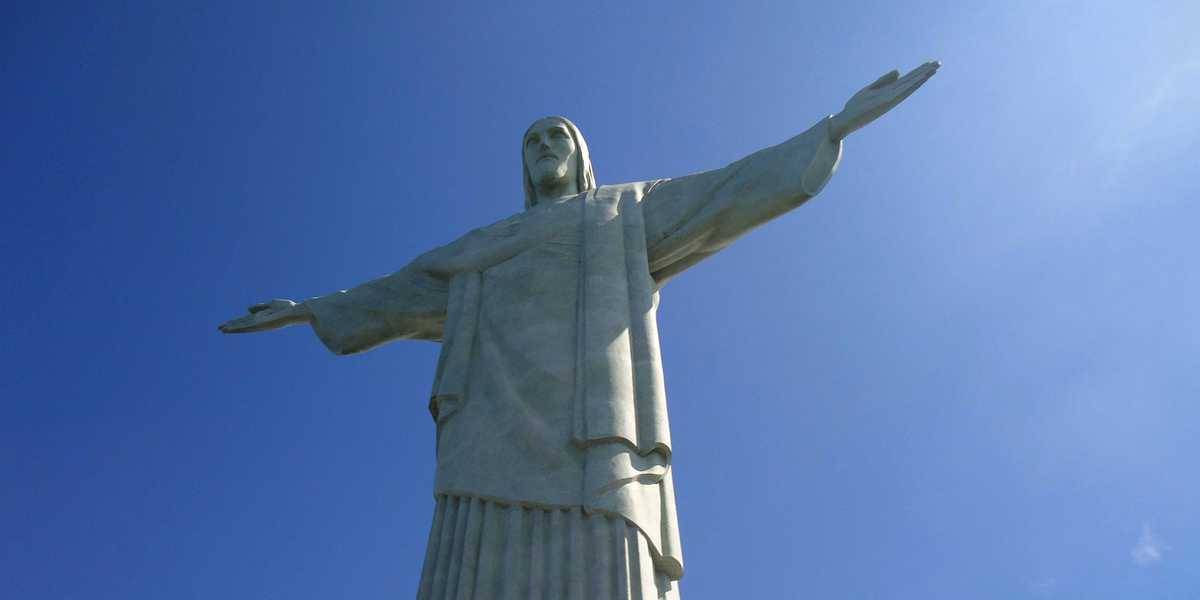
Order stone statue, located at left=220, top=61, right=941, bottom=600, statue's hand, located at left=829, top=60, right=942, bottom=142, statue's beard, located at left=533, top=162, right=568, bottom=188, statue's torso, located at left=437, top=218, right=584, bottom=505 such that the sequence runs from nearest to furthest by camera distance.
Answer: stone statue, located at left=220, top=61, right=941, bottom=600, statue's torso, located at left=437, top=218, right=584, bottom=505, statue's hand, located at left=829, top=60, right=942, bottom=142, statue's beard, located at left=533, top=162, right=568, bottom=188

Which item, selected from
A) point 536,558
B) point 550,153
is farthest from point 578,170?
point 536,558

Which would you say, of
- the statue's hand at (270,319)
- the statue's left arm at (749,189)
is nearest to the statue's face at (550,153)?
the statue's left arm at (749,189)

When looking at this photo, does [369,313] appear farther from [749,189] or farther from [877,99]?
[877,99]

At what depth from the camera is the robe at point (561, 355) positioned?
7938mm

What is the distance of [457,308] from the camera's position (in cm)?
1029

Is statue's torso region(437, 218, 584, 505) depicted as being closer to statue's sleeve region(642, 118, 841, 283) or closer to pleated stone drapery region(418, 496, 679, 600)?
pleated stone drapery region(418, 496, 679, 600)

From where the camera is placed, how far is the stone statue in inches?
311

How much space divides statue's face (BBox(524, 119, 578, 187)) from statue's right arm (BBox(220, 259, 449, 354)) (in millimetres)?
1534

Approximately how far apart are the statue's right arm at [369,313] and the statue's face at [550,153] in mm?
1534

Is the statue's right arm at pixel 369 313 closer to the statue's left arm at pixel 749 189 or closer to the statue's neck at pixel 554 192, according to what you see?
the statue's neck at pixel 554 192

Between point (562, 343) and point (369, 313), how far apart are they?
9.50 ft

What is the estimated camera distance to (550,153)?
11.6 m

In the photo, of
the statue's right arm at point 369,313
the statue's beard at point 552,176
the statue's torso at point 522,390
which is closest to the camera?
the statue's torso at point 522,390

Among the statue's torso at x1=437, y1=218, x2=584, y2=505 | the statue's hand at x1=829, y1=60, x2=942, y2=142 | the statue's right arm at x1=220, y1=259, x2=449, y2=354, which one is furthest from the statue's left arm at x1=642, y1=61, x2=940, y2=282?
the statue's right arm at x1=220, y1=259, x2=449, y2=354
